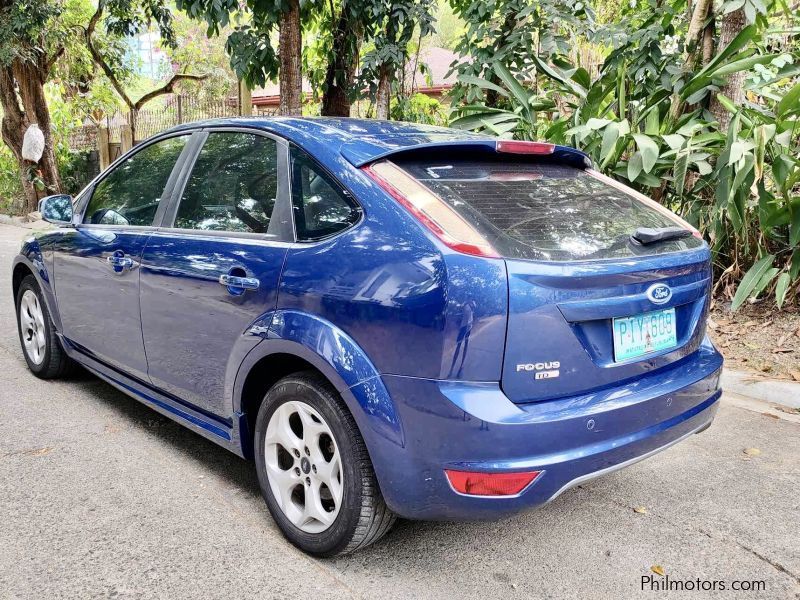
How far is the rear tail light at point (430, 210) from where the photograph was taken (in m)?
2.10

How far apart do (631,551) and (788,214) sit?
135 inches

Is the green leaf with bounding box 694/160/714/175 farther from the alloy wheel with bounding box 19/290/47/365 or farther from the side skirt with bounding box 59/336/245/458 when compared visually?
the alloy wheel with bounding box 19/290/47/365

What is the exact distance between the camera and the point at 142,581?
7.66 ft

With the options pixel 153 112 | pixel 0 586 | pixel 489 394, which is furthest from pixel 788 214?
pixel 153 112

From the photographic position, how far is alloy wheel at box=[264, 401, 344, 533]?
2.40 m

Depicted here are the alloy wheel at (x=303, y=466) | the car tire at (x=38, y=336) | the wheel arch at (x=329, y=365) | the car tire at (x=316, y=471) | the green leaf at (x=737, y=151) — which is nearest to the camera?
the wheel arch at (x=329, y=365)

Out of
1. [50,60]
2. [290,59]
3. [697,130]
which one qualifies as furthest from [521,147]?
[50,60]

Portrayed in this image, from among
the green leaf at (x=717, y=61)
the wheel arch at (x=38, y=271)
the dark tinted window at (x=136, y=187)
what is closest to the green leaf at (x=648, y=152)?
the green leaf at (x=717, y=61)

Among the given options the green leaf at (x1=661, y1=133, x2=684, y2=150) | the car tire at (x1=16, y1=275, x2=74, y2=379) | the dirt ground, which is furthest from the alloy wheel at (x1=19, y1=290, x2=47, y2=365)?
the green leaf at (x1=661, y1=133, x2=684, y2=150)

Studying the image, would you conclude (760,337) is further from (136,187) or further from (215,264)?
(136,187)

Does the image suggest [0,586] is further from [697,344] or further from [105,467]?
[697,344]

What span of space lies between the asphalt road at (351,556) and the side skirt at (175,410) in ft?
0.84

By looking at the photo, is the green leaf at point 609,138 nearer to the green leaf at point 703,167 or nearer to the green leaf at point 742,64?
the green leaf at point 703,167

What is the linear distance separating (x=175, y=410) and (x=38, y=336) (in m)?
1.84
